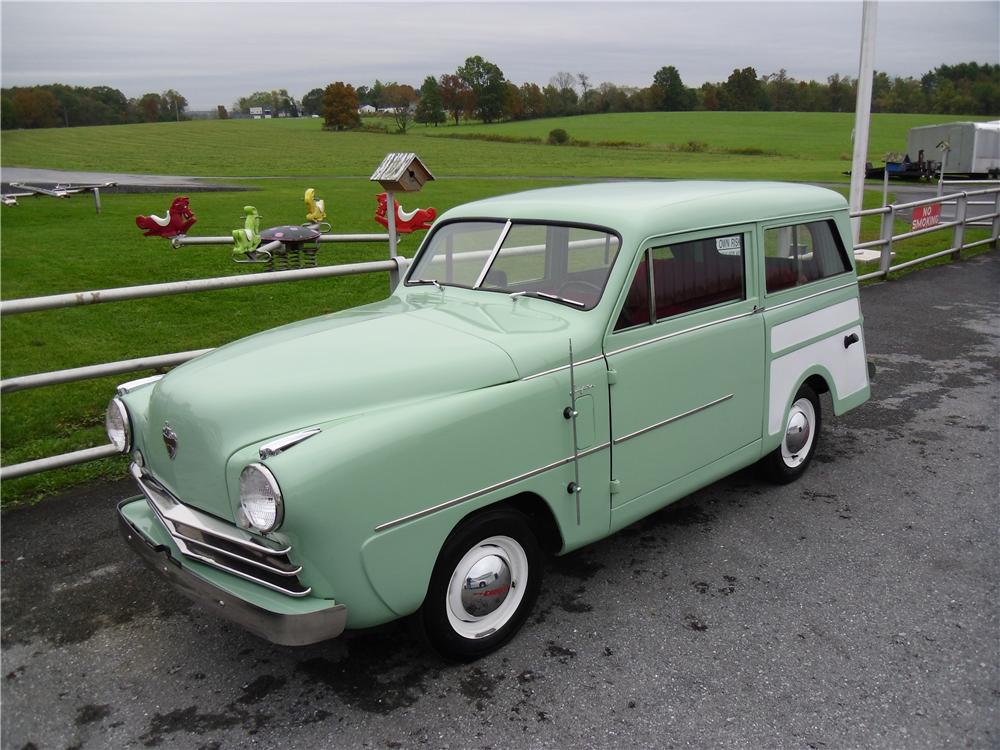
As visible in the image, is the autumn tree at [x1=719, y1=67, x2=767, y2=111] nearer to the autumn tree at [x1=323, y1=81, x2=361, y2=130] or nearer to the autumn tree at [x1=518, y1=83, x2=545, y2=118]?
the autumn tree at [x1=518, y1=83, x2=545, y2=118]

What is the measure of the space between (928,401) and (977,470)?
4.96ft

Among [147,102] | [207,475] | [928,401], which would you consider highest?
[147,102]

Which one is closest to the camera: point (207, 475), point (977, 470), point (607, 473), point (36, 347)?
point (207, 475)

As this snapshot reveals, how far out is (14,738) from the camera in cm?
294

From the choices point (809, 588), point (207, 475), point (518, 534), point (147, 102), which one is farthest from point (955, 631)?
point (147, 102)

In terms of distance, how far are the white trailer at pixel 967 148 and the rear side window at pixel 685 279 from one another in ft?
126

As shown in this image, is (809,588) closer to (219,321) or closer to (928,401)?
(928,401)

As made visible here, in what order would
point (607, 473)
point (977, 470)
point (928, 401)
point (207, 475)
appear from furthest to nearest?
point (928, 401) < point (977, 470) < point (607, 473) < point (207, 475)

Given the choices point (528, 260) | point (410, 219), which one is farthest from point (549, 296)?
point (410, 219)

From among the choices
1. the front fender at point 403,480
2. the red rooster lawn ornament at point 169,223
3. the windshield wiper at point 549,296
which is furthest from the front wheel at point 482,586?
the red rooster lawn ornament at point 169,223

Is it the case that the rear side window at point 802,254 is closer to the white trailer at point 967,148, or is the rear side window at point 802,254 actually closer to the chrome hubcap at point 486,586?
the chrome hubcap at point 486,586

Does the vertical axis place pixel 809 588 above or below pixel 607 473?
below

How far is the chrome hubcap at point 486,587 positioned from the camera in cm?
322

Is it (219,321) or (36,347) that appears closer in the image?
(36,347)
